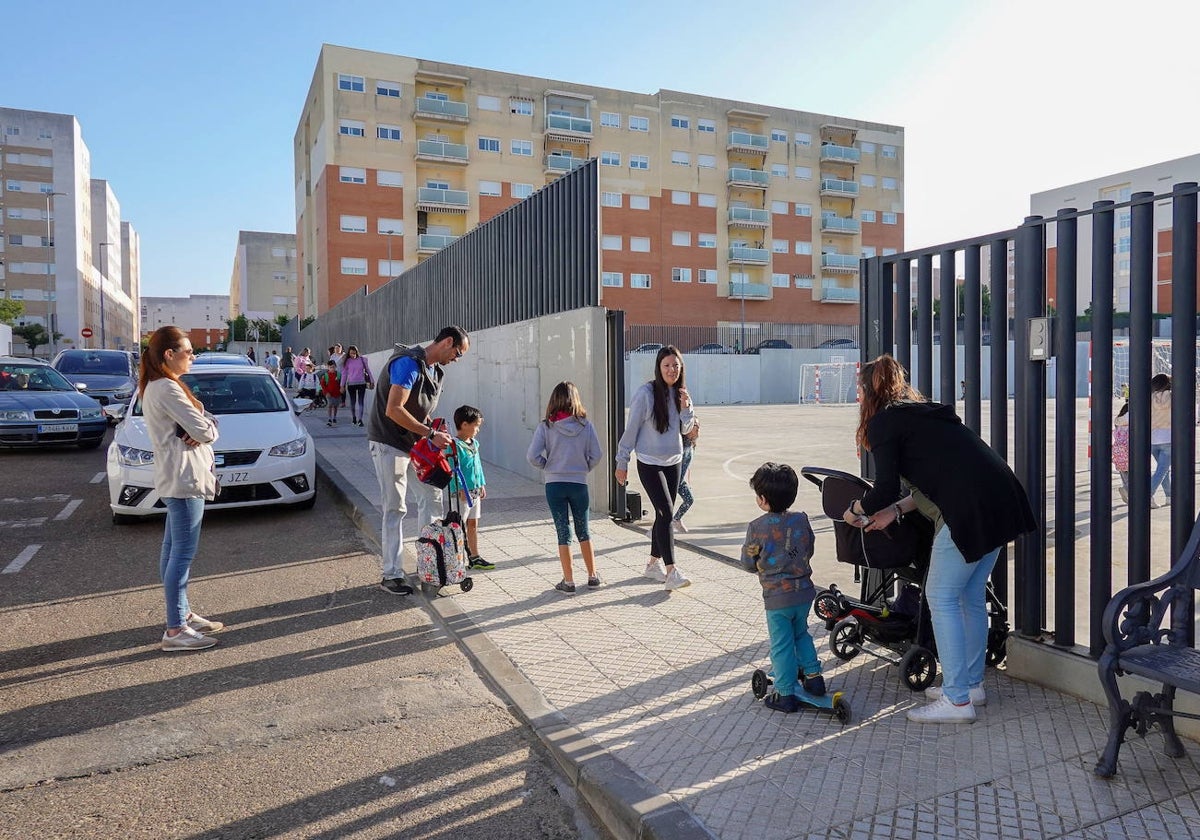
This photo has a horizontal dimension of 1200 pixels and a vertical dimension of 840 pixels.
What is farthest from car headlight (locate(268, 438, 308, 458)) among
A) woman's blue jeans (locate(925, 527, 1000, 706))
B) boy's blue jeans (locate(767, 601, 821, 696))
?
woman's blue jeans (locate(925, 527, 1000, 706))

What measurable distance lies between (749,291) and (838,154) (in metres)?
12.9

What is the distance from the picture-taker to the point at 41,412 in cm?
1470

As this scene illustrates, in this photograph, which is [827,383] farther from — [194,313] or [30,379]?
[194,313]

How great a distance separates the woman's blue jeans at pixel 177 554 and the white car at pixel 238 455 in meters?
3.61

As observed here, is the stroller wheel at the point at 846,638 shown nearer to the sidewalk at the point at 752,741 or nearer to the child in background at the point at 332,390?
the sidewalk at the point at 752,741

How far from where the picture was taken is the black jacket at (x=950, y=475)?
381 centimetres

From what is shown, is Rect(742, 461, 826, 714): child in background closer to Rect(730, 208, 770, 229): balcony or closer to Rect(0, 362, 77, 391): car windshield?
Rect(0, 362, 77, 391): car windshield

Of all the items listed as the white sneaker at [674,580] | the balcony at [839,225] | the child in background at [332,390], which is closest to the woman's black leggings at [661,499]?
the white sneaker at [674,580]

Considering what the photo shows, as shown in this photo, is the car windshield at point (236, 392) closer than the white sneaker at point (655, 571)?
No

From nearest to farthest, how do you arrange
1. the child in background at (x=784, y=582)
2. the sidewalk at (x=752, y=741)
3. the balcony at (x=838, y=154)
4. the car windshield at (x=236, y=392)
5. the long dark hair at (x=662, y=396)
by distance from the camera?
the sidewalk at (x=752, y=741) → the child in background at (x=784, y=582) → the long dark hair at (x=662, y=396) → the car windshield at (x=236, y=392) → the balcony at (x=838, y=154)

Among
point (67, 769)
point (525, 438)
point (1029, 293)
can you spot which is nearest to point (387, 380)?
point (67, 769)

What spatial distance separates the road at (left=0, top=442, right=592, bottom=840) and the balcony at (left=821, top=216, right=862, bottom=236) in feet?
204

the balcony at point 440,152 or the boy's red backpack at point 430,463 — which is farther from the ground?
the balcony at point 440,152

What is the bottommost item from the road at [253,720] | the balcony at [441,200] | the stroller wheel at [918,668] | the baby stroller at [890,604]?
the road at [253,720]
